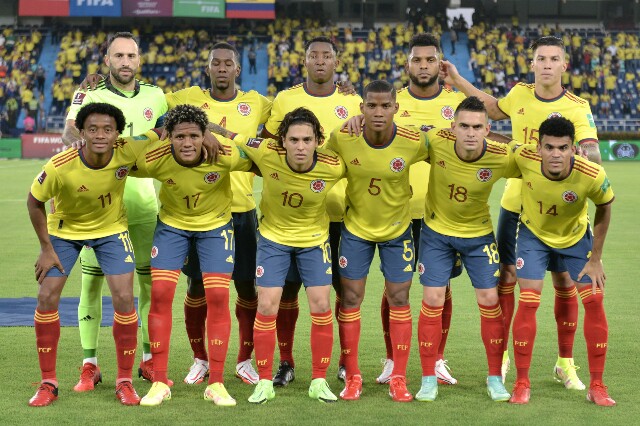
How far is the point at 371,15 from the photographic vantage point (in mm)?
45438

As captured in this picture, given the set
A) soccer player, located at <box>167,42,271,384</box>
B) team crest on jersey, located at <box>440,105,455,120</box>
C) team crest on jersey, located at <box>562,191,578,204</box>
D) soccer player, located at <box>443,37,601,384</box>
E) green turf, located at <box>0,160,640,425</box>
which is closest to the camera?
green turf, located at <box>0,160,640,425</box>

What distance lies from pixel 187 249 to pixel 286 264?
69cm

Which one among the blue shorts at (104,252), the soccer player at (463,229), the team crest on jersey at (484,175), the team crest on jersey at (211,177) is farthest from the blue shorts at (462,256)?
the blue shorts at (104,252)

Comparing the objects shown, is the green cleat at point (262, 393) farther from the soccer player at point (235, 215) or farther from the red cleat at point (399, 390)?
the red cleat at point (399, 390)

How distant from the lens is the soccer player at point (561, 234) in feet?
21.9

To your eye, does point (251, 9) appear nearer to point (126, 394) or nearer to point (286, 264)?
point (286, 264)

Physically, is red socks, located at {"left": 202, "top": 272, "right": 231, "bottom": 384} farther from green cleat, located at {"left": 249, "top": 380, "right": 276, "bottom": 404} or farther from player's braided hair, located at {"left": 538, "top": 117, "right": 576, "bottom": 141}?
player's braided hair, located at {"left": 538, "top": 117, "right": 576, "bottom": 141}

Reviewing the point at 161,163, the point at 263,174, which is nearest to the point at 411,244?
the point at 263,174

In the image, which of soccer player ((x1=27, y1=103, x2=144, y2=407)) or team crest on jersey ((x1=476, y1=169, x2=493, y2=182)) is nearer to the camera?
soccer player ((x1=27, y1=103, x2=144, y2=407))

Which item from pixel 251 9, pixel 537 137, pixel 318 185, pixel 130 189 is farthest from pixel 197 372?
pixel 251 9

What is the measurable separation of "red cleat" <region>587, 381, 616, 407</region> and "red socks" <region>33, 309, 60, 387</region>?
3.54 meters

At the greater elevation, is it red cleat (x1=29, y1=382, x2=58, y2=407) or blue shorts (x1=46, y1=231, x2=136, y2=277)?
blue shorts (x1=46, y1=231, x2=136, y2=277)

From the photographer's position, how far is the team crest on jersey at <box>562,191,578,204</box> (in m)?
6.74

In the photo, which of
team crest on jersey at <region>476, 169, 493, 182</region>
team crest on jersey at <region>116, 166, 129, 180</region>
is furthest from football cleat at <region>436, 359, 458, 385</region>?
team crest on jersey at <region>116, 166, 129, 180</region>
